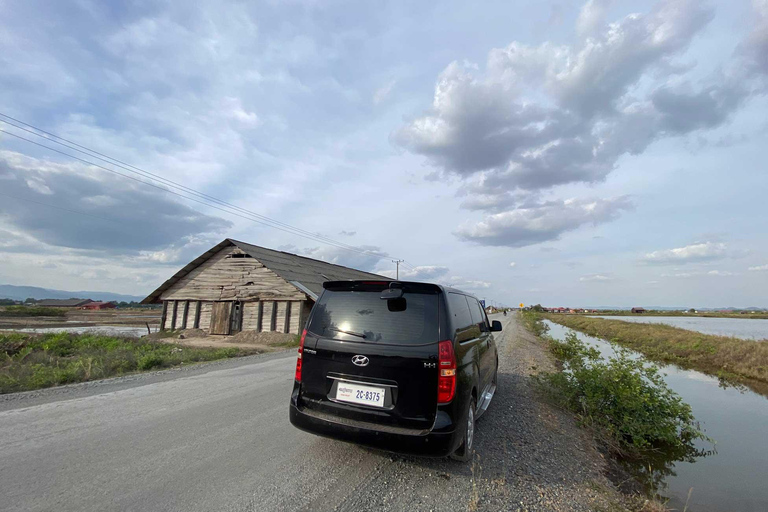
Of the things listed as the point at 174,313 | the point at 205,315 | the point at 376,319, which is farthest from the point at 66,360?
the point at 174,313

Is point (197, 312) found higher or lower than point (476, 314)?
lower

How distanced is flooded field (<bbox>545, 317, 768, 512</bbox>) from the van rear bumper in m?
3.32

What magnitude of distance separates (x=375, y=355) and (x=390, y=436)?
76 cm

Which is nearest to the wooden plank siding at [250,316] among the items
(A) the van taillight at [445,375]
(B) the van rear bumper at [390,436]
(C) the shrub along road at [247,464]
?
(C) the shrub along road at [247,464]

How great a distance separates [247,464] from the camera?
12.0ft

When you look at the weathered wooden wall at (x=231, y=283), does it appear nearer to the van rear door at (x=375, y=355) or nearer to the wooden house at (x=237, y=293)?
the wooden house at (x=237, y=293)

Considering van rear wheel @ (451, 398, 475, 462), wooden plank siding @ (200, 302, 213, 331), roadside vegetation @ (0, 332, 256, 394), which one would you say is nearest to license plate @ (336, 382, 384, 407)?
van rear wheel @ (451, 398, 475, 462)

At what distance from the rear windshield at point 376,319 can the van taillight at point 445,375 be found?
0.17 metres

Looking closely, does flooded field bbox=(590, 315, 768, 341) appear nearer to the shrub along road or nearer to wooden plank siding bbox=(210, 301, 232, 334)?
the shrub along road

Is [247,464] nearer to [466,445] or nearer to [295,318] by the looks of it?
[466,445]

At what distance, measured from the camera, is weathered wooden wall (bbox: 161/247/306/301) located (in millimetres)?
21094

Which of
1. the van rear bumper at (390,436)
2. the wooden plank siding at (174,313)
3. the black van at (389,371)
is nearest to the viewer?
the van rear bumper at (390,436)

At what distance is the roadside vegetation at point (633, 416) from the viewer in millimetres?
5531

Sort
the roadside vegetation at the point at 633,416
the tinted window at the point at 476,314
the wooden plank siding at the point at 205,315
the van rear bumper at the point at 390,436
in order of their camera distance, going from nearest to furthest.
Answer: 1. the van rear bumper at the point at 390,436
2. the tinted window at the point at 476,314
3. the roadside vegetation at the point at 633,416
4. the wooden plank siding at the point at 205,315
